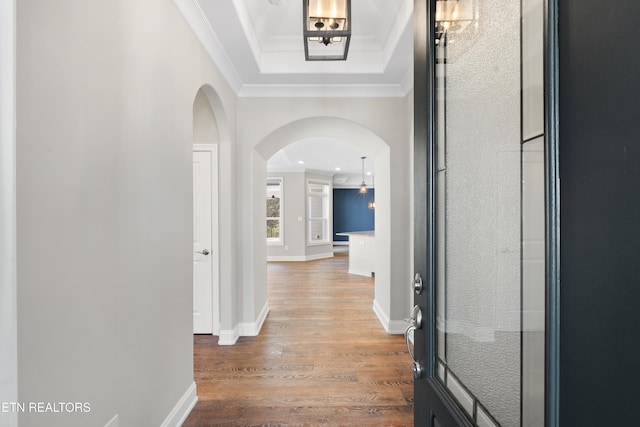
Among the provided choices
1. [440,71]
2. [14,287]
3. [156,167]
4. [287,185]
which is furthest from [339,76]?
[287,185]

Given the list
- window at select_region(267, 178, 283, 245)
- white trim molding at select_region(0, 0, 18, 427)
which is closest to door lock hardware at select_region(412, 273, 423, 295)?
white trim molding at select_region(0, 0, 18, 427)

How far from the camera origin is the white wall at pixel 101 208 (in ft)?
3.20

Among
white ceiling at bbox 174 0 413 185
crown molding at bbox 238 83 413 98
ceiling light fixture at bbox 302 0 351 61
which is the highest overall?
white ceiling at bbox 174 0 413 185

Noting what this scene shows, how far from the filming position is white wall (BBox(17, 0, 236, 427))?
97cm

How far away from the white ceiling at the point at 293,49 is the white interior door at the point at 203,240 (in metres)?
0.90

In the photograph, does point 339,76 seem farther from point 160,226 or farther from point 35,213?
point 35,213

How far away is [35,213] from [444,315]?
130cm

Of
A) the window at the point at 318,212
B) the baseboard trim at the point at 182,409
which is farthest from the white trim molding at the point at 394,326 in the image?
the window at the point at 318,212

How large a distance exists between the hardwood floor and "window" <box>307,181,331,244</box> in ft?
17.4

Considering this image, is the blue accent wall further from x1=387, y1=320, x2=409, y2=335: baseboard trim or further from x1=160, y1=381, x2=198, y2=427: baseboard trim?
x1=160, y1=381, x2=198, y2=427: baseboard trim

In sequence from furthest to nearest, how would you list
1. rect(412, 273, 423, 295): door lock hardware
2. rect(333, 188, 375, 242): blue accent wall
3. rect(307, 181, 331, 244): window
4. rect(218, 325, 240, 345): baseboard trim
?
rect(333, 188, 375, 242): blue accent wall, rect(307, 181, 331, 244): window, rect(218, 325, 240, 345): baseboard trim, rect(412, 273, 423, 295): door lock hardware

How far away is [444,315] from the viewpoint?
3.32 ft

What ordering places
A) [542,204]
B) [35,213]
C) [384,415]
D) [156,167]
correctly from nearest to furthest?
[542,204], [35,213], [156,167], [384,415]

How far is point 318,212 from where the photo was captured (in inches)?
387
